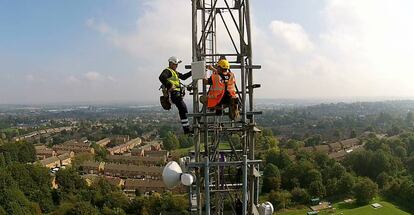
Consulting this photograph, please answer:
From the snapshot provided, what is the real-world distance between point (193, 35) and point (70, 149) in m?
71.4

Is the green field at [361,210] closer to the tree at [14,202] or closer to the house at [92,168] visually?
the tree at [14,202]

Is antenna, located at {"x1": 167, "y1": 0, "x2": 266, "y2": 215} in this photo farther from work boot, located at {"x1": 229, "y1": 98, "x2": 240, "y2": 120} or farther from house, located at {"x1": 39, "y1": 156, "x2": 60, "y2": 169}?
house, located at {"x1": 39, "y1": 156, "x2": 60, "y2": 169}

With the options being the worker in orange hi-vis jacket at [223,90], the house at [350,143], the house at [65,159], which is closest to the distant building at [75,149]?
the house at [65,159]

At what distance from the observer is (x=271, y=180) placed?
38469mm

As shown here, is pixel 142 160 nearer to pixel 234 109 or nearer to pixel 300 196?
pixel 300 196

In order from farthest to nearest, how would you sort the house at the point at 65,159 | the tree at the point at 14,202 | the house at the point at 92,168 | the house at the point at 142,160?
the house at the point at 65,159 < the house at the point at 142,160 < the house at the point at 92,168 < the tree at the point at 14,202

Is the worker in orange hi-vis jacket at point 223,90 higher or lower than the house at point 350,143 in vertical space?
higher

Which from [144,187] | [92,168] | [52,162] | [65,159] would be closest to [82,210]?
[144,187]

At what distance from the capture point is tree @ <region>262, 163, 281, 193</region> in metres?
38.4

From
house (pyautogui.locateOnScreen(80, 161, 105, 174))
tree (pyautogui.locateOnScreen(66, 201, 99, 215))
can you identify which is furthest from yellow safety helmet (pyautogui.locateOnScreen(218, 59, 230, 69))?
house (pyautogui.locateOnScreen(80, 161, 105, 174))

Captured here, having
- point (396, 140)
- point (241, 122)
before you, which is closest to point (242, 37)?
point (241, 122)

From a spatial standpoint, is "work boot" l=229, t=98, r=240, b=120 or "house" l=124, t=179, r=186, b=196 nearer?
"work boot" l=229, t=98, r=240, b=120

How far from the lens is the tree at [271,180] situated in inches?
1512

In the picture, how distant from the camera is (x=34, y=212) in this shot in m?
32.5
